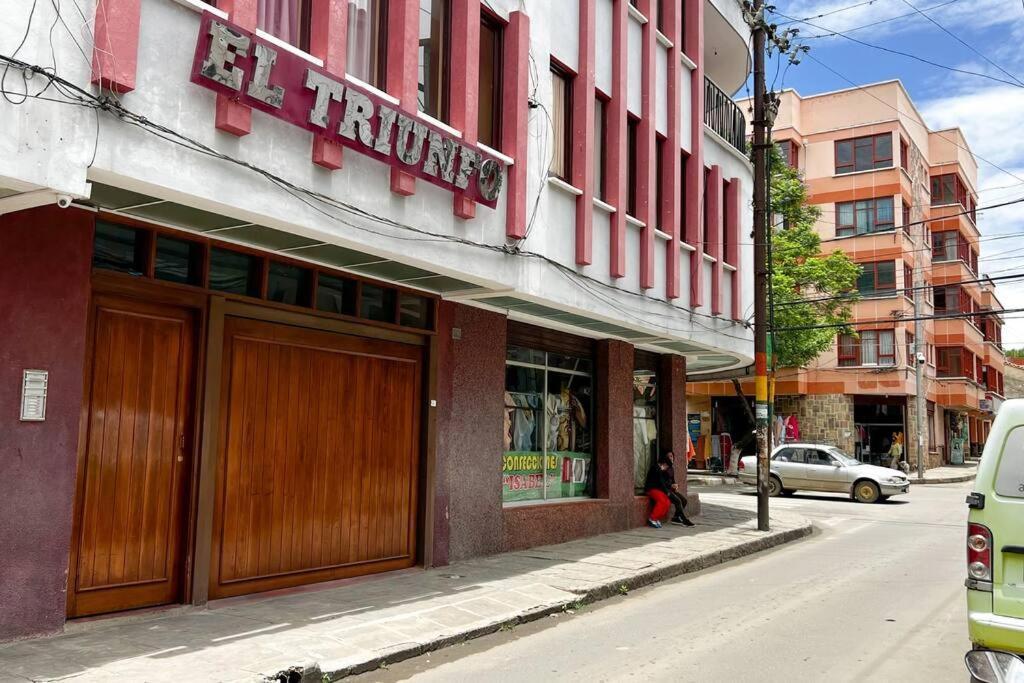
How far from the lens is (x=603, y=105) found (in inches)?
518

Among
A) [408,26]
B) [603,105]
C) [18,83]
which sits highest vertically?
[603,105]

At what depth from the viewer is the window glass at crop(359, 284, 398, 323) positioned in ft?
32.7

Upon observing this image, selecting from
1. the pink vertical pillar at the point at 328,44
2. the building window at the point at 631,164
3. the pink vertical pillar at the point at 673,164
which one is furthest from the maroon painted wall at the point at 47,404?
the pink vertical pillar at the point at 673,164

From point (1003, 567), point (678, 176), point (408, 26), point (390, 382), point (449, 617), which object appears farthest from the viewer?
point (678, 176)

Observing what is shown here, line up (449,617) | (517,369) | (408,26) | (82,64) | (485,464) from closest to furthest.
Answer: (82,64), (449,617), (408,26), (485,464), (517,369)

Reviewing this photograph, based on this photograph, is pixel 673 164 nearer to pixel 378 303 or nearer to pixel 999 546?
pixel 378 303

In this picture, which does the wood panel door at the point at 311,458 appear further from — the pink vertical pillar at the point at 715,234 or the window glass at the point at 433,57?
the pink vertical pillar at the point at 715,234

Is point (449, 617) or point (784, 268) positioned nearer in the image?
point (449, 617)

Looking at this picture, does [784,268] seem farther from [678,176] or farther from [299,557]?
[299,557]

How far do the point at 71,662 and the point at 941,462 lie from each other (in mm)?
46673

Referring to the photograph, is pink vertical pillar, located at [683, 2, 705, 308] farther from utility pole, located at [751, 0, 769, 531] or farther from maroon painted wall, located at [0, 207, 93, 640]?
maroon painted wall, located at [0, 207, 93, 640]

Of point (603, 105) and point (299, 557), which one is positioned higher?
point (603, 105)

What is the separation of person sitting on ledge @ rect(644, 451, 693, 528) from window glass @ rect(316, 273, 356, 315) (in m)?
7.82

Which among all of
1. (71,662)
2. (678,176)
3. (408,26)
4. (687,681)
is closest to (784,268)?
(678,176)
